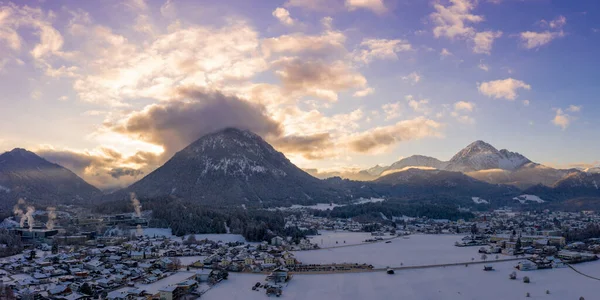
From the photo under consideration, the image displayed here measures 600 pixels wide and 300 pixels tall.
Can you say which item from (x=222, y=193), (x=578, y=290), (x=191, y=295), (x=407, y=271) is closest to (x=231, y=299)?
(x=191, y=295)

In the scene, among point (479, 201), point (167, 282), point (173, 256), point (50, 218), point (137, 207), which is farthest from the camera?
point (479, 201)

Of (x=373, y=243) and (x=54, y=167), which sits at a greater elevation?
(x=54, y=167)

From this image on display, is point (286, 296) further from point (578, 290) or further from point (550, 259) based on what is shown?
point (550, 259)

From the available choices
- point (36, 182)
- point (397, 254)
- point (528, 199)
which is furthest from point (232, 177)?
point (528, 199)

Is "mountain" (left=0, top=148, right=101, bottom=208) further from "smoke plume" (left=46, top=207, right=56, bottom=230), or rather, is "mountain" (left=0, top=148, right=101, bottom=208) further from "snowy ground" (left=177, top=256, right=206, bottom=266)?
"snowy ground" (left=177, top=256, right=206, bottom=266)

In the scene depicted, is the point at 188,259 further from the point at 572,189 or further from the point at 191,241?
the point at 572,189

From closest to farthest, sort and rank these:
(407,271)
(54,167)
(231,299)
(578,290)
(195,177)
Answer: (231,299) → (578,290) → (407,271) → (195,177) → (54,167)
